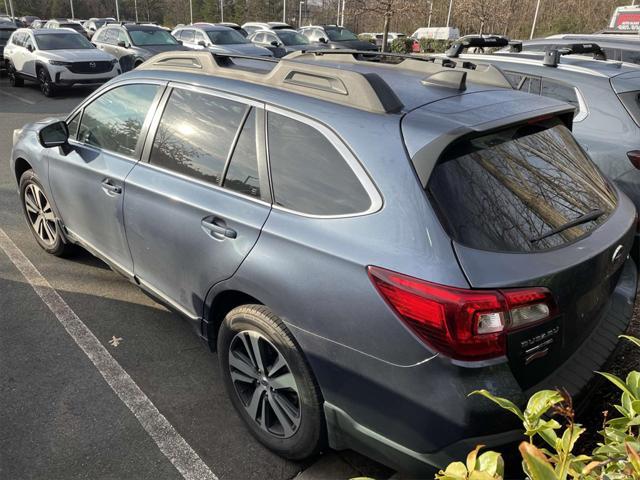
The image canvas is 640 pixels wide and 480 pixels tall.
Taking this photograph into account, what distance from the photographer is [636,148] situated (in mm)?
3961

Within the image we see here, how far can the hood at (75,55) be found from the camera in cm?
1331

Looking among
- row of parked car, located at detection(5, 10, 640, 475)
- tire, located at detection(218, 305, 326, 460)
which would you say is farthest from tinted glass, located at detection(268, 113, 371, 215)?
tire, located at detection(218, 305, 326, 460)

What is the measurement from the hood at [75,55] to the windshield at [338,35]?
36.0 feet

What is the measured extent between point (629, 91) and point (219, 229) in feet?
12.0

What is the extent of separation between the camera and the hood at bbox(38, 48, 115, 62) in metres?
13.3

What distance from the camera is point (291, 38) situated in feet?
67.9

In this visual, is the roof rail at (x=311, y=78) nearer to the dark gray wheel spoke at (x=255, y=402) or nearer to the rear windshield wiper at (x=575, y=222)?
the rear windshield wiper at (x=575, y=222)

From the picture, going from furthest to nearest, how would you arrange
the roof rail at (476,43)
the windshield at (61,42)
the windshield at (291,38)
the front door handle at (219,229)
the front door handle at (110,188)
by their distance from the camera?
the windshield at (291,38), the windshield at (61,42), the roof rail at (476,43), the front door handle at (110,188), the front door handle at (219,229)

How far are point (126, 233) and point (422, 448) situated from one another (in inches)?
86.9

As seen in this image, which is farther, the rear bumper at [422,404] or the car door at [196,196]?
the car door at [196,196]

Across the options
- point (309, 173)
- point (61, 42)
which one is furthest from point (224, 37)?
point (309, 173)

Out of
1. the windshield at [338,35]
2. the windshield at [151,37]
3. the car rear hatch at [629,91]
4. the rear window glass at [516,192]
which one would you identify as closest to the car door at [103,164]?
the rear window glass at [516,192]

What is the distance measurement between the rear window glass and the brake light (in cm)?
189

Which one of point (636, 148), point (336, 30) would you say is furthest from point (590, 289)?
point (336, 30)
